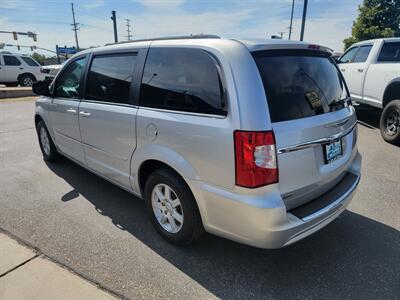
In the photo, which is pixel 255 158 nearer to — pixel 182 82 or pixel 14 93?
pixel 182 82

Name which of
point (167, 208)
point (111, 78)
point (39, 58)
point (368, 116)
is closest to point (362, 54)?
point (368, 116)

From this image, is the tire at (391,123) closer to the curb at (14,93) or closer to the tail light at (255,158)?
the tail light at (255,158)

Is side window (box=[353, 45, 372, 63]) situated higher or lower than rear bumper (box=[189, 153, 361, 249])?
higher

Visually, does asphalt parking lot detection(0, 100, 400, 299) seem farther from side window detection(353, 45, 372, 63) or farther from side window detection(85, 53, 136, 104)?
side window detection(353, 45, 372, 63)

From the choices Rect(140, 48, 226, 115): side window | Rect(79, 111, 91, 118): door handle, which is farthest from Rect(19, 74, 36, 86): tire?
Rect(140, 48, 226, 115): side window

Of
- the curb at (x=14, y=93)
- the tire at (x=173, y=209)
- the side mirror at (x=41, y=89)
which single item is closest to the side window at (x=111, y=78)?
the tire at (x=173, y=209)

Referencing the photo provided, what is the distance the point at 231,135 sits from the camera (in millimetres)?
2193

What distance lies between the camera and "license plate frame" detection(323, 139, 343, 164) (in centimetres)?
254

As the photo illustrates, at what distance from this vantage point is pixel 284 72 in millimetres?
2402

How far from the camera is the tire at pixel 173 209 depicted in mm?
2645

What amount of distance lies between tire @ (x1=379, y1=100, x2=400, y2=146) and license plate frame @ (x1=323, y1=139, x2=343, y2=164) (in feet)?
13.6

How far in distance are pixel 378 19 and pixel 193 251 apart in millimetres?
29007

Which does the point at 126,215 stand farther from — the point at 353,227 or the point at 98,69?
the point at 353,227

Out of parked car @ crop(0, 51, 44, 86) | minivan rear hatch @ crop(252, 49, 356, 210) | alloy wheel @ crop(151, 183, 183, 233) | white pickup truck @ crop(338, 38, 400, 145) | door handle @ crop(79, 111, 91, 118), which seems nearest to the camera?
minivan rear hatch @ crop(252, 49, 356, 210)
